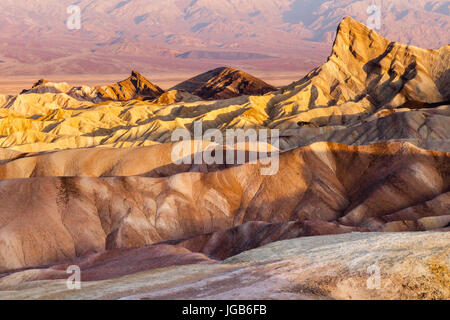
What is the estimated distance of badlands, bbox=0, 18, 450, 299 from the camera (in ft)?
53.3

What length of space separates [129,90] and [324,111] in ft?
314

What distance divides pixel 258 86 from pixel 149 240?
419ft

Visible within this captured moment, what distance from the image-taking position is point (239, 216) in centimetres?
4159

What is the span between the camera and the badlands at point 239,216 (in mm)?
16234

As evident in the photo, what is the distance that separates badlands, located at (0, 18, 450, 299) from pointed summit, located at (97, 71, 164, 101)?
78780mm

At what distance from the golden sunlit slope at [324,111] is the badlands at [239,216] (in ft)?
2.09

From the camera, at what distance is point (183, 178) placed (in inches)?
1709
